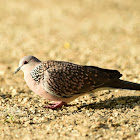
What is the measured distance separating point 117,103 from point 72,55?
366 cm

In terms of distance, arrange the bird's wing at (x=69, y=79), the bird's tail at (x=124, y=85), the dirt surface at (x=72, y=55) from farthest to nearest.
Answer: the bird's tail at (x=124, y=85) < the bird's wing at (x=69, y=79) < the dirt surface at (x=72, y=55)

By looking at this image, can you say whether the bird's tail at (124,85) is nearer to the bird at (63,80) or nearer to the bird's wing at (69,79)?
the bird at (63,80)

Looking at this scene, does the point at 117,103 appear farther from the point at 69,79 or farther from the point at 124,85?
the point at 69,79

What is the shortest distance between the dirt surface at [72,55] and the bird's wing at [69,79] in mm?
379

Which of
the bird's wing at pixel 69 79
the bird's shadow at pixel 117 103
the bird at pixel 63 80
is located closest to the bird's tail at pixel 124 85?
the bird at pixel 63 80

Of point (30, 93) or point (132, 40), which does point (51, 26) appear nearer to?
point (132, 40)

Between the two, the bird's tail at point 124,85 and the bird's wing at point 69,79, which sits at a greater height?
the bird's tail at point 124,85

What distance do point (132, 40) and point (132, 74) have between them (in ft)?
10.5

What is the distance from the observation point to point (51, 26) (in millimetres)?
10922

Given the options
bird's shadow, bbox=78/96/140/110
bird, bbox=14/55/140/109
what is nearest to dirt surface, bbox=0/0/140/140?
bird's shadow, bbox=78/96/140/110

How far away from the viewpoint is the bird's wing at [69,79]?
4547 millimetres

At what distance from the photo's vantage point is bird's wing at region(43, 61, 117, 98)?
455 cm

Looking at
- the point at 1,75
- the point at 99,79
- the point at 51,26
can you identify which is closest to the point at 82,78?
the point at 99,79

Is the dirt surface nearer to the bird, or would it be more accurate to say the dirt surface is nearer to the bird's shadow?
the bird's shadow
